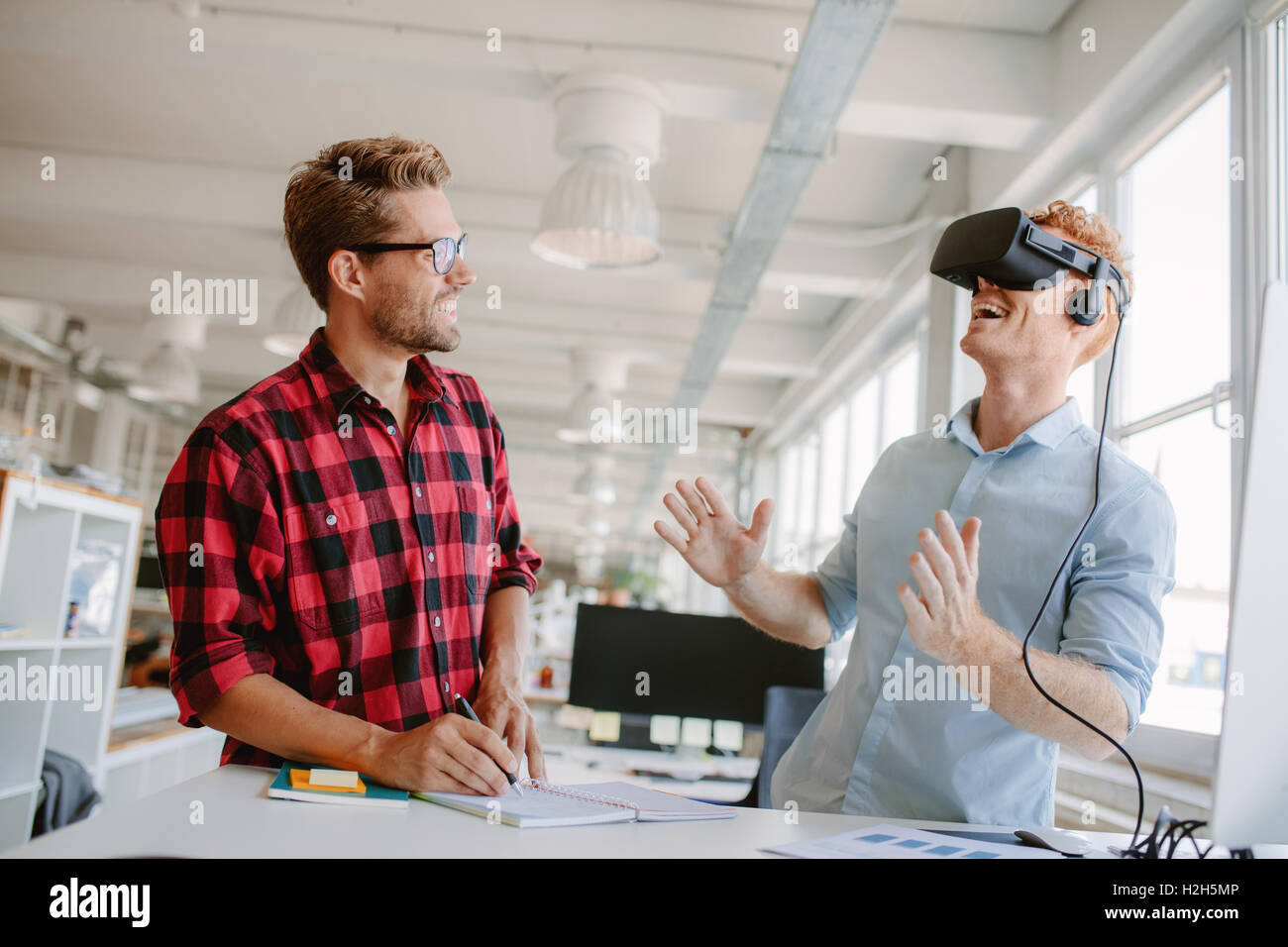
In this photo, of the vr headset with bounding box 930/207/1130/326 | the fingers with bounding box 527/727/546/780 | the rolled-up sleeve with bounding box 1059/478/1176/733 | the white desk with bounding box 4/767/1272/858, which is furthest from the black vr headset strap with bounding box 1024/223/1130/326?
the fingers with bounding box 527/727/546/780

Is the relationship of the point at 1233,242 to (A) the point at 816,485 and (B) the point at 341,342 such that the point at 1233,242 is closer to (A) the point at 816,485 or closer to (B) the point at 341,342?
(B) the point at 341,342

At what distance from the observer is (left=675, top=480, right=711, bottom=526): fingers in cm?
162

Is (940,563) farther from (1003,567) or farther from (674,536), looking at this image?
(674,536)

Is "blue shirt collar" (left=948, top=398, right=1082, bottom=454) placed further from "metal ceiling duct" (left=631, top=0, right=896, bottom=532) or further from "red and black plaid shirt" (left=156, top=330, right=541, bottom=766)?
"metal ceiling duct" (left=631, top=0, right=896, bottom=532)

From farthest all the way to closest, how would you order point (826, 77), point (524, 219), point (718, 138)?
point (524, 219) < point (718, 138) < point (826, 77)

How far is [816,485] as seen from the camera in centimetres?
936

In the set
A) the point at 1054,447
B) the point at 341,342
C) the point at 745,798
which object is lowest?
the point at 745,798

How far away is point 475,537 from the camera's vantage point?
1.70 metres

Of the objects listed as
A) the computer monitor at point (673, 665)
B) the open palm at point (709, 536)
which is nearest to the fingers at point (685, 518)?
the open palm at point (709, 536)

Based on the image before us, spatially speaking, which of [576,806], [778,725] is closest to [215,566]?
[576,806]

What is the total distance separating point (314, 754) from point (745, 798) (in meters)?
2.11

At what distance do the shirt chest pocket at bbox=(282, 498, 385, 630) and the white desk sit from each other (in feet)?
0.89

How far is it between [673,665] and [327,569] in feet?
7.88

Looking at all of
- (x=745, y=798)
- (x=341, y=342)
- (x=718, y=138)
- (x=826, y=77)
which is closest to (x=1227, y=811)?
(x=341, y=342)
